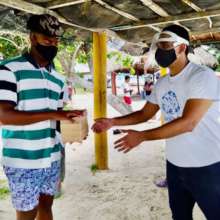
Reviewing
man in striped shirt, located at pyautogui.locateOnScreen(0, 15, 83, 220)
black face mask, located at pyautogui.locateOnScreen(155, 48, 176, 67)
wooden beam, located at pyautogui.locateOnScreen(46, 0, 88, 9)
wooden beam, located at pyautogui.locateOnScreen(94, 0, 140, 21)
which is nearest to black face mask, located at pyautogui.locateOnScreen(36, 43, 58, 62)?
man in striped shirt, located at pyautogui.locateOnScreen(0, 15, 83, 220)

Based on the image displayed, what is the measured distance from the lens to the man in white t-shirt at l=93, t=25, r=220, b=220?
2199mm

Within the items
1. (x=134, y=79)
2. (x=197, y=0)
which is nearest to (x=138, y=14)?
(x=197, y=0)

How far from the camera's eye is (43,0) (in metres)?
3.94

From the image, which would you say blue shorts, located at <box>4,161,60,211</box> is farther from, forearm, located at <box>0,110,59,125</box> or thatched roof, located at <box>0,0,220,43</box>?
thatched roof, located at <box>0,0,220,43</box>

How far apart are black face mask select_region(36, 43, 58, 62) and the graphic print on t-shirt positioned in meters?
0.89

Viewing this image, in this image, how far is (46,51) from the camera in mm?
2455

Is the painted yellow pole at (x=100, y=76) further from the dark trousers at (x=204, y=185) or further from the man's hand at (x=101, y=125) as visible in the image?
the dark trousers at (x=204, y=185)

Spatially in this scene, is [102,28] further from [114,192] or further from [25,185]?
[25,185]

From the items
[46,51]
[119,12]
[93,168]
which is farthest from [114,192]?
[46,51]

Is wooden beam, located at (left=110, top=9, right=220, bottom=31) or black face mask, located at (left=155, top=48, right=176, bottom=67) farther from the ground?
wooden beam, located at (left=110, top=9, right=220, bottom=31)

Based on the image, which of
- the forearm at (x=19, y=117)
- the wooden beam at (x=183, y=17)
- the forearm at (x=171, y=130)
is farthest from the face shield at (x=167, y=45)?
the wooden beam at (x=183, y=17)

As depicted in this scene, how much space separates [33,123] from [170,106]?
38.9 inches

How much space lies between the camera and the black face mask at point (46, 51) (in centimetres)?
244

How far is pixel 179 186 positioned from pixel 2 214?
2.56 m
